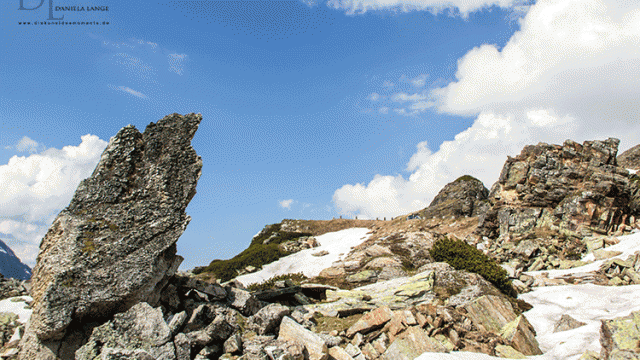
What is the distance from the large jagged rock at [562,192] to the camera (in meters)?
30.4

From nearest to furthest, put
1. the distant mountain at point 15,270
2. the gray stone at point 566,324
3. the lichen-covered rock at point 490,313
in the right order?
the gray stone at point 566,324
the lichen-covered rock at point 490,313
the distant mountain at point 15,270

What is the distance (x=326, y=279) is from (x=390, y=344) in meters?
13.2

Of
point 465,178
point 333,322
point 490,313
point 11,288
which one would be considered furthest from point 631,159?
point 11,288

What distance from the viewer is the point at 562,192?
3344cm

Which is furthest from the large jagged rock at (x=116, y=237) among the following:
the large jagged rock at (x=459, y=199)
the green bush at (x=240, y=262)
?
the large jagged rock at (x=459, y=199)

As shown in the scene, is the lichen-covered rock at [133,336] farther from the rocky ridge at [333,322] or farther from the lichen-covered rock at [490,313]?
the lichen-covered rock at [490,313]

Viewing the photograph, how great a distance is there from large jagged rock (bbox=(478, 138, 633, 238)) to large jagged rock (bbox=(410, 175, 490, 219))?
1006cm

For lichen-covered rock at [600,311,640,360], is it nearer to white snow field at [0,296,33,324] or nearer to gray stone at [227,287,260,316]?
gray stone at [227,287,260,316]

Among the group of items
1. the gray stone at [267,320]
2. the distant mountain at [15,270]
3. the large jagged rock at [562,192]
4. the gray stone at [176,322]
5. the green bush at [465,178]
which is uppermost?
the green bush at [465,178]

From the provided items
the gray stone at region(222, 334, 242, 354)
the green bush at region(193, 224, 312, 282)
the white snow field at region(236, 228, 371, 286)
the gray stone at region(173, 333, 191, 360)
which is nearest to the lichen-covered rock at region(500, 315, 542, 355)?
the gray stone at region(222, 334, 242, 354)

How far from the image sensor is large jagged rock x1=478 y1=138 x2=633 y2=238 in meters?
30.4

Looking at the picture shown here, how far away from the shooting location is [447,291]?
672 inches

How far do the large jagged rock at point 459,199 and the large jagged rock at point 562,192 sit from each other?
10065 millimetres

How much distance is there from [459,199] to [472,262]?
130ft
